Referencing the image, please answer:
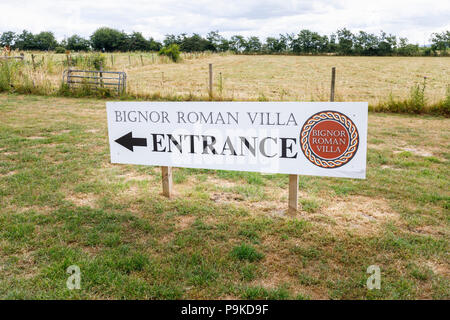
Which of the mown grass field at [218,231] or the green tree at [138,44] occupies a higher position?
the green tree at [138,44]

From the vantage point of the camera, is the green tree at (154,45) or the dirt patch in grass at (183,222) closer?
the dirt patch in grass at (183,222)

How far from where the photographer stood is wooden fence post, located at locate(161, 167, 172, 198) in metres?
4.55

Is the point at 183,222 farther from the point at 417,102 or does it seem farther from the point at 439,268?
the point at 417,102

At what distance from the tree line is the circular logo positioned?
190 feet

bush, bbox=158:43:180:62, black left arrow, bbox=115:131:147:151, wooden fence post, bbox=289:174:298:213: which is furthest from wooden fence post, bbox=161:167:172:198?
bush, bbox=158:43:180:62

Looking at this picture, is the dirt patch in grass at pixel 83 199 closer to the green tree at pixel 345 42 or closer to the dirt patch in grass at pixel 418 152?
the dirt patch in grass at pixel 418 152

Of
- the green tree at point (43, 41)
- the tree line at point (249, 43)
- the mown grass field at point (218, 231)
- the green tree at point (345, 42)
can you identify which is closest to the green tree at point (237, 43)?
the tree line at point (249, 43)

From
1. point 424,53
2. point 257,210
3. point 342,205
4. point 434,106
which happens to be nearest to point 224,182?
point 257,210

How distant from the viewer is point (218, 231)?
3.72m

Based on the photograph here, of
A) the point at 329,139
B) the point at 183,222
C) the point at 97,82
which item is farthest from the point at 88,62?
the point at 329,139

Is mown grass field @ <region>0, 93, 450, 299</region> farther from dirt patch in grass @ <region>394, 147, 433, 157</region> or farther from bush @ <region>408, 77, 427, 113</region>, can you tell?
bush @ <region>408, 77, 427, 113</region>

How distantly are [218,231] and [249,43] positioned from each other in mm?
75132

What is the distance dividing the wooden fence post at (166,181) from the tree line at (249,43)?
56380 mm

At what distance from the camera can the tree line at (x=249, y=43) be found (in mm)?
56500
